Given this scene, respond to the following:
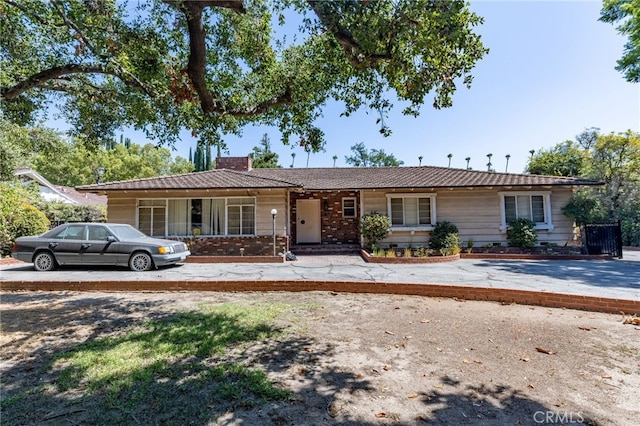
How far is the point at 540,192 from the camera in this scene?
13430 millimetres

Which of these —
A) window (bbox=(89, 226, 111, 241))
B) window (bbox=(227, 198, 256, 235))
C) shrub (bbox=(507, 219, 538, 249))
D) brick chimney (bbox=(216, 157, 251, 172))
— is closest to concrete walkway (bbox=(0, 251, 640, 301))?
window (bbox=(89, 226, 111, 241))

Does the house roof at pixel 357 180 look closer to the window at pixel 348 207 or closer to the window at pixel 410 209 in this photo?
the window at pixel 410 209

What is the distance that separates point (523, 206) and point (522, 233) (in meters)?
1.56

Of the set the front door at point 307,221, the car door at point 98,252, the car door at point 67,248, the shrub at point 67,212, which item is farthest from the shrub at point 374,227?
the shrub at point 67,212

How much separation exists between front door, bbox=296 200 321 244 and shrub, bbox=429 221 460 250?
5.52m

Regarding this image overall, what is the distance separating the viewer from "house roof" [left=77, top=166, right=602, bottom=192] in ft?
41.3

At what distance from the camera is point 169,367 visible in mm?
3352

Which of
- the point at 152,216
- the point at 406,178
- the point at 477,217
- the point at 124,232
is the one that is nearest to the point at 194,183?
the point at 152,216

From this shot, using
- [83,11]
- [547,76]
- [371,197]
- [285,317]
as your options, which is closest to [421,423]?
[285,317]

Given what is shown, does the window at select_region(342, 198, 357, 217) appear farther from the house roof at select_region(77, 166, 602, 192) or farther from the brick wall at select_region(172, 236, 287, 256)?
the brick wall at select_region(172, 236, 287, 256)

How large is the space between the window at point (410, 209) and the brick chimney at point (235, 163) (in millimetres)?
8607

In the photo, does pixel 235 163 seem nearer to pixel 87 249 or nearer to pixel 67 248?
pixel 87 249

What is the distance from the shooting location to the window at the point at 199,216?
512 inches

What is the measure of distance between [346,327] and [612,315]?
4861 mm
